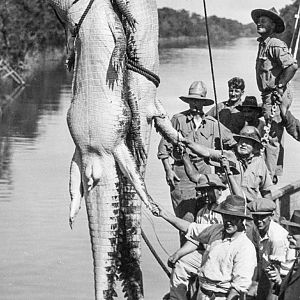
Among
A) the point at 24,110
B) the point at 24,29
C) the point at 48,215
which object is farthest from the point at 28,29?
the point at 48,215

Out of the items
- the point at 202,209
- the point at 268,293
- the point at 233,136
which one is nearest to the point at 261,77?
the point at 233,136

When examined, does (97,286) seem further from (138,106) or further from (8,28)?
(8,28)

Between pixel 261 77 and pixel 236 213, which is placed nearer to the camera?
pixel 236 213

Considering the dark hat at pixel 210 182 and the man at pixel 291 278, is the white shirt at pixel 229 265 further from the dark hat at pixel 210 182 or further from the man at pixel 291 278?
the dark hat at pixel 210 182

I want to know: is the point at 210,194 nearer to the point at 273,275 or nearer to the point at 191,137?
the point at 273,275

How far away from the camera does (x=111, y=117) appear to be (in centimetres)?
580

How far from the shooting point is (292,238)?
7395 millimetres

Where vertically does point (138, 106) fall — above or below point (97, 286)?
above

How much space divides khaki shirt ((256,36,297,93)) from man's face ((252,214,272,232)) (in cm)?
245

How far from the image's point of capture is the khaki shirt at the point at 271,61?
33.8 feet

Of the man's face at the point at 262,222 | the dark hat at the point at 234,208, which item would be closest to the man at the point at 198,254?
the man's face at the point at 262,222

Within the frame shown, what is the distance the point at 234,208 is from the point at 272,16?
11.3ft

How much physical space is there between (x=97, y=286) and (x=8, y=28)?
58.4 meters

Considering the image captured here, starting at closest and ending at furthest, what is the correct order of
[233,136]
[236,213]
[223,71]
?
[236,213] < [233,136] < [223,71]
